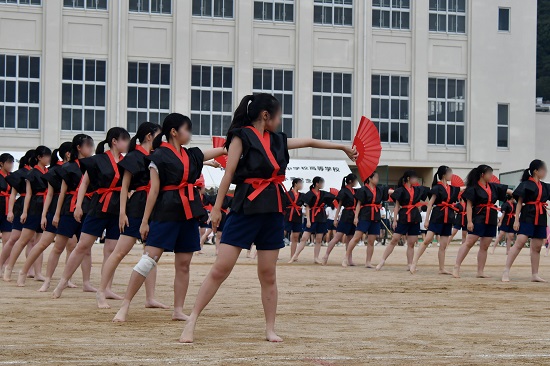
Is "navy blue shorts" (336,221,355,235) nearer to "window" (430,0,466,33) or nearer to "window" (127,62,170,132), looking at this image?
"window" (127,62,170,132)

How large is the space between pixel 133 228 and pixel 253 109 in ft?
9.92

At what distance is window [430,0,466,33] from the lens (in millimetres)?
54531

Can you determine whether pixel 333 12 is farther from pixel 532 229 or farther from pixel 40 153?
pixel 40 153

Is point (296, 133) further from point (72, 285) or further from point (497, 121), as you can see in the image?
point (72, 285)

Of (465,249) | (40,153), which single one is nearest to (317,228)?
(465,249)

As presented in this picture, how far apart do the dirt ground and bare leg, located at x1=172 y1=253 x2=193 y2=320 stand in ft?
0.58

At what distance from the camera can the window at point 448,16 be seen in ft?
179

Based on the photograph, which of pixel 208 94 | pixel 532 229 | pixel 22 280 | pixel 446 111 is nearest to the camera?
pixel 22 280

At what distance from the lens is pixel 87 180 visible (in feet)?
40.4

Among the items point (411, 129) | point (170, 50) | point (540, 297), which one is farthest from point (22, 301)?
point (411, 129)

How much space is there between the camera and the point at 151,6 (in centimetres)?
5088

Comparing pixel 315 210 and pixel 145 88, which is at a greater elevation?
pixel 145 88

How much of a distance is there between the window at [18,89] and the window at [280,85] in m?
11.0

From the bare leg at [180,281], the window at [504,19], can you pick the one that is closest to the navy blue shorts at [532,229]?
the bare leg at [180,281]
